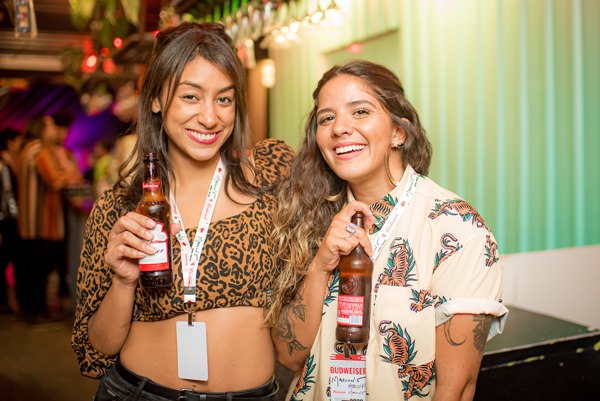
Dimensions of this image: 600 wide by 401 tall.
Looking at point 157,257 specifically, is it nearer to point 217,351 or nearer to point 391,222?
point 217,351

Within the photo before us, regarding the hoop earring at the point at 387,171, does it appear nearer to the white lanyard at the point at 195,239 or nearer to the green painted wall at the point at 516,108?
the white lanyard at the point at 195,239

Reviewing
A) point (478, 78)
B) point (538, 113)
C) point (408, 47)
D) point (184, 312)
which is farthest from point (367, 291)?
point (408, 47)

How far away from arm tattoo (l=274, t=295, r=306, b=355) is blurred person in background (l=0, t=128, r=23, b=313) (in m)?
5.04

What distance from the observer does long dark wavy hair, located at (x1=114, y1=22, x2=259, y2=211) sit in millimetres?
1752

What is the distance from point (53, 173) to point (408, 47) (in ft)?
12.1

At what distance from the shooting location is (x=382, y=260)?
5.47 feet

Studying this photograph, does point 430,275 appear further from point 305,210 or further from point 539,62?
point 539,62

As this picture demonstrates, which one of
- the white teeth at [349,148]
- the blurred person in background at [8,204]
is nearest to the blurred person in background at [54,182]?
the blurred person in background at [8,204]

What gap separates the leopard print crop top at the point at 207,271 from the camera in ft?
5.68

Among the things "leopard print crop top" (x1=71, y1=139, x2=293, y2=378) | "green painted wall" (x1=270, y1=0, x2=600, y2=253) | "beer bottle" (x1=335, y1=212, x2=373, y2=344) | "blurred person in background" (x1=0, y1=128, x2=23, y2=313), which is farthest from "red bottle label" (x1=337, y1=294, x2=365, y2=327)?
"blurred person in background" (x1=0, y1=128, x2=23, y2=313)

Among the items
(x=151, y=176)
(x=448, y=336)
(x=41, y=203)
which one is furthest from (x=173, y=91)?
(x=41, y=203)

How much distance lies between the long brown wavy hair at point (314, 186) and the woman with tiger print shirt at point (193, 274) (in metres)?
0.05

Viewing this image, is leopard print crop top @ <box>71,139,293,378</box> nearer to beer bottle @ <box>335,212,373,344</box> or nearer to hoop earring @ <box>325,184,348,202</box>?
hoop earring @ <box>325,184,348,202</box>

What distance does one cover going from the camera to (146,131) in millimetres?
1917
